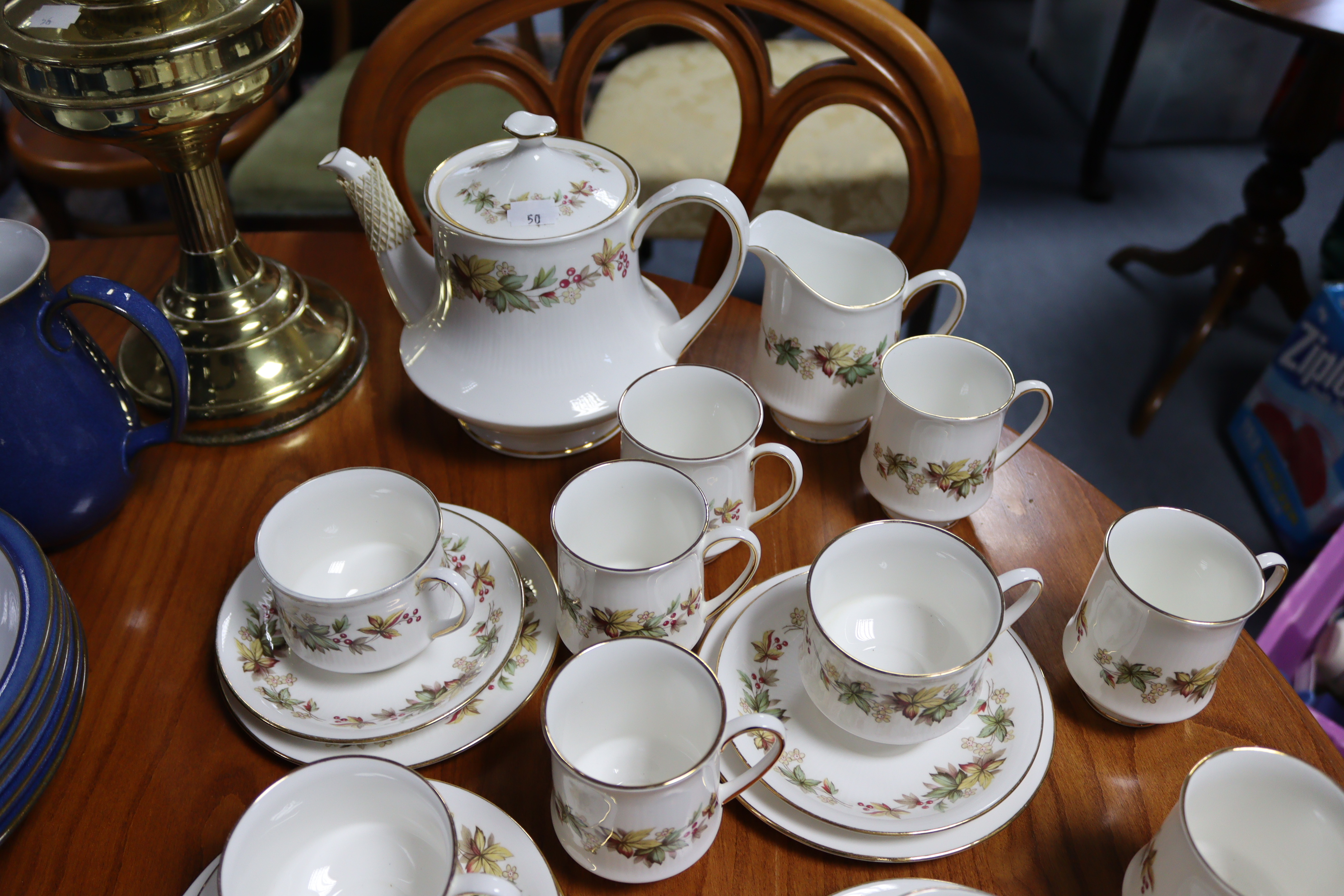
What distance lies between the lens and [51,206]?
63.3 inches

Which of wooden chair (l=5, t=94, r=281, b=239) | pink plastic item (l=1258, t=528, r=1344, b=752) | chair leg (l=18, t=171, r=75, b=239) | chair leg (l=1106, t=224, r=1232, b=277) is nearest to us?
pink plastic item (l=1258, t=528, r=1344, b=752)

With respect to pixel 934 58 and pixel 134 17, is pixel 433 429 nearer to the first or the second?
pixel 134 17

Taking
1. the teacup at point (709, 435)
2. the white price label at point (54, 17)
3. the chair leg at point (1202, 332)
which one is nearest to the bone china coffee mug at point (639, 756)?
the teacup at point (709, 435)

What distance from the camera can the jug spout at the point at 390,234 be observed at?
0.64 metres

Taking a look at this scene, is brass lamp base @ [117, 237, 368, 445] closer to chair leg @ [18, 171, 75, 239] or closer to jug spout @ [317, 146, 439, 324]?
jug spout @ [317, 146, 439, 324]

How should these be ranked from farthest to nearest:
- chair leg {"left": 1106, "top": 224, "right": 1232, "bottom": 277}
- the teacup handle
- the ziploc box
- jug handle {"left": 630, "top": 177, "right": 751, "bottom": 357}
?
chair leg {"left": 1106, "top": 224, "right": 1232, "bottom": 277} < the ziploc box < jug handle {"left": 630, "top": 177, "right": 751, "bottom": 357} < the teacup handle

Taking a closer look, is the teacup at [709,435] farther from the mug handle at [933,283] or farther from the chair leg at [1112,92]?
the chair leg at [1112,92]

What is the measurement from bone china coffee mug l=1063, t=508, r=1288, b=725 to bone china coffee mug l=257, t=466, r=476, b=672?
1.15ft

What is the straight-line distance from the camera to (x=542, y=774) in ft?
1.65

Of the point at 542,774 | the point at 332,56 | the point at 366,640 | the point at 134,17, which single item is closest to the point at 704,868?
the point at 542,774

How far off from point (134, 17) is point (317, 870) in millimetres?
497

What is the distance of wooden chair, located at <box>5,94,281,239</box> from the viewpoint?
1454mm

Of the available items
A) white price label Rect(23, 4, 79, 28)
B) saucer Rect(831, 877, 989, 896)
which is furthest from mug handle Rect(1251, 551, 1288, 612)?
white price label Rect(23, 4, 79, 28)

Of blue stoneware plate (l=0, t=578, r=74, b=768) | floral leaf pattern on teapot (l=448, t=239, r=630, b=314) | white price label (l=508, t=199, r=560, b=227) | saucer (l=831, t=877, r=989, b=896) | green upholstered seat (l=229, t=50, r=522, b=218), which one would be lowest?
green upholstered seat (l=229, t=50, r=522, b=218)
